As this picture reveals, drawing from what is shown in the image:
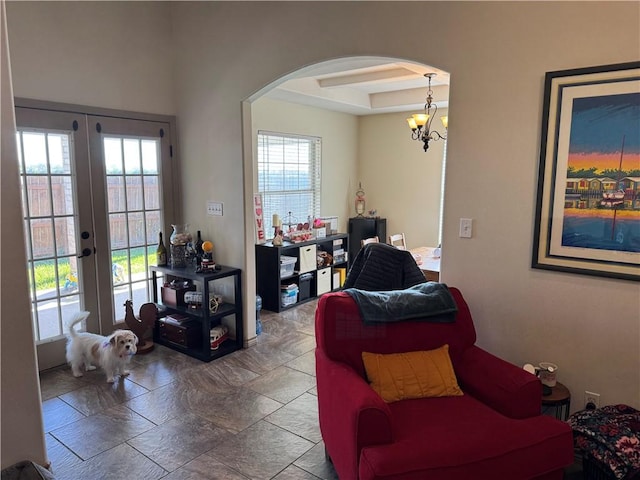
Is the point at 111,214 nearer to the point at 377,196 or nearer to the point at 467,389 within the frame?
the point at 467,389

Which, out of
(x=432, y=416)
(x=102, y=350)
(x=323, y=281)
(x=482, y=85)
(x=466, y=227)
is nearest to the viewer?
(x=432, y=416)

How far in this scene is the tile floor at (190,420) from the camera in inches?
91.1

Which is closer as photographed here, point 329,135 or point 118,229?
point 118,229

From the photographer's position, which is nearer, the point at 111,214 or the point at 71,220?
the point at 71,220

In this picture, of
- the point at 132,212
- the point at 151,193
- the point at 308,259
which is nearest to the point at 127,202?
the point at 132,212

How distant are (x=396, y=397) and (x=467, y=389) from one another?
16.6 inches

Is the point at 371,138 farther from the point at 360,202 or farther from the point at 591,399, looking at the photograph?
the point at 591,399

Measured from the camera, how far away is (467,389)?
89.4 inches

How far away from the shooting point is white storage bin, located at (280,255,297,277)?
497 centimetres

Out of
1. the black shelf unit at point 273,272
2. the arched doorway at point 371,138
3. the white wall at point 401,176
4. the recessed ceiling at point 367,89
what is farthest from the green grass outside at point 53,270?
the white wall at point 401,176

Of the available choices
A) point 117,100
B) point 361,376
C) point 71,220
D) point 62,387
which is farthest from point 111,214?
point 361,376

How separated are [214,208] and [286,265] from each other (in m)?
1.34

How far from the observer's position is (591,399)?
7.64ft

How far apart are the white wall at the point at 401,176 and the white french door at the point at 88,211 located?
346cm
